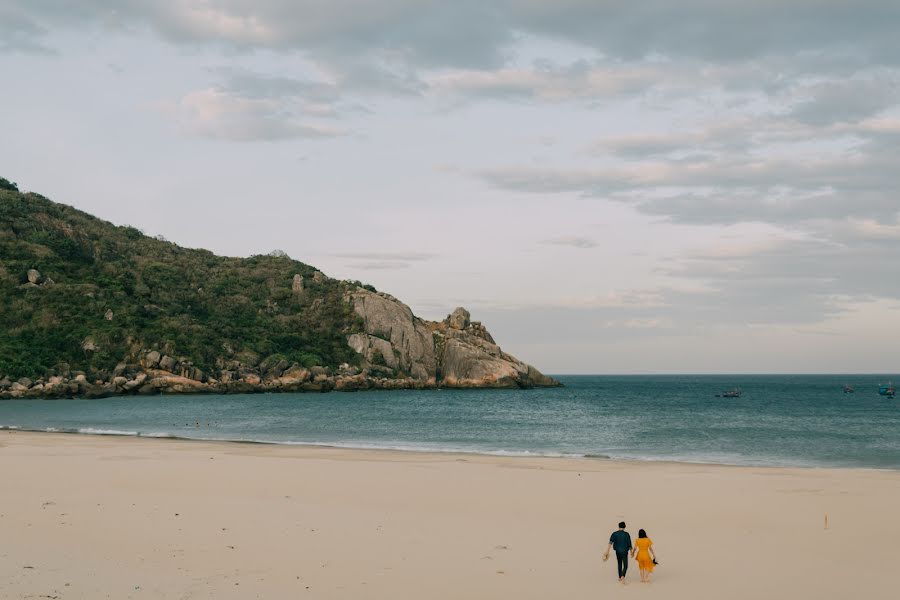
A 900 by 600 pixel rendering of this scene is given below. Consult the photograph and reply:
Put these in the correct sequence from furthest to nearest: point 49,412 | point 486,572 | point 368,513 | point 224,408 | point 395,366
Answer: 1. point 395,366
2. point 224,408
3. point 49,412
4. point 368,513
5. point 486,572

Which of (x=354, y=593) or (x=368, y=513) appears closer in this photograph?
(x=354, y=593)

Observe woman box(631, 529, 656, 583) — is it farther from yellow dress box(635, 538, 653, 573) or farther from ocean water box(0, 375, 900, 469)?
ocean water box(0, 375, 900, 469)

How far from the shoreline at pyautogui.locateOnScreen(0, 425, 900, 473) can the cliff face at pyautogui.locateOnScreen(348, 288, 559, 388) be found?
81.2 meters

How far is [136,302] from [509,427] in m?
79.8

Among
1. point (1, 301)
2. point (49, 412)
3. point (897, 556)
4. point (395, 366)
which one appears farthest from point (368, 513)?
point (395, 366)

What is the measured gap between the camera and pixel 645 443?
49438mm

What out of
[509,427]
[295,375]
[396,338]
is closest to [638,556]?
[509,427]

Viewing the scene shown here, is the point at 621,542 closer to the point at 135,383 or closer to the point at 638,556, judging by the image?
the point at 638,556

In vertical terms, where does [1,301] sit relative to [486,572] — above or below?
above

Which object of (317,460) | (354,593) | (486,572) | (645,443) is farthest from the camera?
(645,443)

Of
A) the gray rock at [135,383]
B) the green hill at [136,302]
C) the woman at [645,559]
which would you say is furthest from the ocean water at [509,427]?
the woman at [645,559]

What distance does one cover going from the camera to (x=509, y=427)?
205 feet

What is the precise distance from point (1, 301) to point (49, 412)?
44547mm

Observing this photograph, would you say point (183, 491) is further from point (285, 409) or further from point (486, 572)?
point (285, 409)
